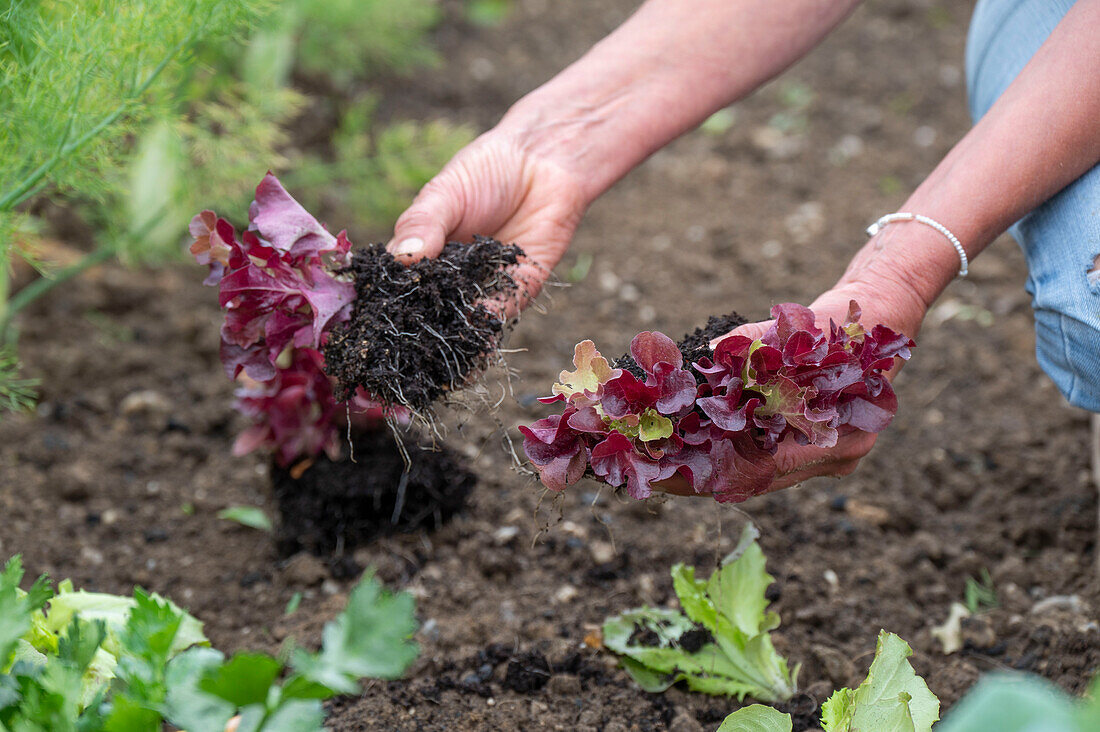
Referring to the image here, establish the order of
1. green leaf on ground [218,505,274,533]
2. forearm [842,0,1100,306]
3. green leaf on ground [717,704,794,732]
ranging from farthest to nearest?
green leaf on ground [218,505,274,533], forearm [842,0,1100,306], green leaf on ground [717,704,794,732]

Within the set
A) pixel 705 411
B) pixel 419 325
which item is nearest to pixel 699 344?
pixel 705 411

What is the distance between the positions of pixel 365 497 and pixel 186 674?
107 centimetres

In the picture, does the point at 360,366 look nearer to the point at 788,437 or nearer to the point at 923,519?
the point at 788,437

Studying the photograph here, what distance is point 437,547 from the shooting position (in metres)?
2.14

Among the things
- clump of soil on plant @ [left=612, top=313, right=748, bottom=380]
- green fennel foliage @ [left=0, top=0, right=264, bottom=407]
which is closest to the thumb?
clump of soil on plant @ [left=612, top=313, right=748, bottom=380]

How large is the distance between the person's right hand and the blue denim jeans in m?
1.00

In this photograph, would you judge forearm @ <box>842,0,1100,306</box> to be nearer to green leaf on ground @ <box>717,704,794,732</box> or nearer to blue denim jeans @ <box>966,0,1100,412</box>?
blue denim jeans @ <box>966,0,1100,412</box>

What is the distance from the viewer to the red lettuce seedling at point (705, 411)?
140 cm

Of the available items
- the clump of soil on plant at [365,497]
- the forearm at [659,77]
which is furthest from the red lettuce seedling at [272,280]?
the forearm at [659,77]

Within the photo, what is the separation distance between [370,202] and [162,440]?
4.31 ft

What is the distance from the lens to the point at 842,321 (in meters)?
1.59

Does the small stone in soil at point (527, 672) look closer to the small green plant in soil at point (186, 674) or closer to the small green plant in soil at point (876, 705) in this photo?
the small green plant in soil at point (876, 705)

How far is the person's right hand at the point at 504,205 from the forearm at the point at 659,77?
0.07 m

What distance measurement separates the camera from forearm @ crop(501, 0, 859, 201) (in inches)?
82.0
